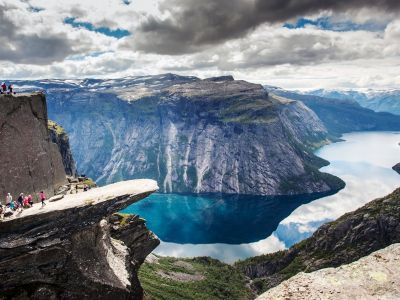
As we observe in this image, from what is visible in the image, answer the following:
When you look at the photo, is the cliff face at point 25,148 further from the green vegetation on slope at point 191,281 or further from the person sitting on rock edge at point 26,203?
the green vegetation on slope at point 191,281

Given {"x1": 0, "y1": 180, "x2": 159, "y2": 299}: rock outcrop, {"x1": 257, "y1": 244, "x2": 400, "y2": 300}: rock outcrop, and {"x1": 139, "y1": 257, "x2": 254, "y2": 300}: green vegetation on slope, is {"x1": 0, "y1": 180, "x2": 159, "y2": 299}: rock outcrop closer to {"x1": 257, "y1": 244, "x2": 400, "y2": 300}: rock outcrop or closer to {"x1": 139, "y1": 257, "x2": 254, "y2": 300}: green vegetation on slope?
{"x1": 257, "y1": 244, "x2": 400, "y2": 300}: rock outcrop

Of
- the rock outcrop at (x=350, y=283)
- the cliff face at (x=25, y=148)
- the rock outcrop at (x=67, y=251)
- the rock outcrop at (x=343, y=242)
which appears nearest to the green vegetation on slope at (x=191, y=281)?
the rock outcrop at (x=343, y=242)

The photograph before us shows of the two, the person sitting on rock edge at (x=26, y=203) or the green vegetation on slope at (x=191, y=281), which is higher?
the person sitting on rock edge at (x=26, y=203)

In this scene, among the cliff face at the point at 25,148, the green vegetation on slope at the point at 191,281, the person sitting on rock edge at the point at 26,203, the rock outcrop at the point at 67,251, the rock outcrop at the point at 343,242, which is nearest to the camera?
the rock outcrop at the point at 67,251

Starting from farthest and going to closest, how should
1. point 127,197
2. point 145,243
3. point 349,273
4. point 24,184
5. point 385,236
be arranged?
point 385,236
point 145,243
point 24,184
point 127,197
point 349,273

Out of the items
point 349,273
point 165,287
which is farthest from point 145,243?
point 165,287

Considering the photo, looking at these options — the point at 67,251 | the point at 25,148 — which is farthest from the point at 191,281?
the point at 67,251

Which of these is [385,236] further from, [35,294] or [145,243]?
[35,294]
